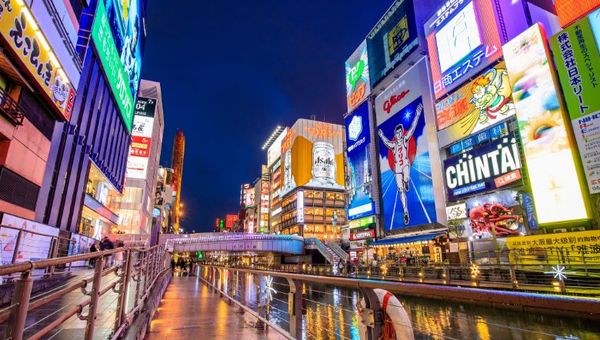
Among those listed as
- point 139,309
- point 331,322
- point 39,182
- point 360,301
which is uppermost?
point 39,182

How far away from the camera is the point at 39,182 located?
15461 millimetres

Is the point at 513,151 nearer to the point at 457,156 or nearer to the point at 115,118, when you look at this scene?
the point at 457,156

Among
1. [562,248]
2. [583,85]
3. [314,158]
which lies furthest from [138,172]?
[583,85]

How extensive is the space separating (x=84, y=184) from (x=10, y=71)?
533 inches

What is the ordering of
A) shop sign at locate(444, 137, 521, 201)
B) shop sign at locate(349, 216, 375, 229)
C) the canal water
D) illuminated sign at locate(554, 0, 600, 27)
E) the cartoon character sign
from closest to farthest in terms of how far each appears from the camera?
the canal water < illuminated sign at locate(554, 0, 600, 27) < shop sign at locate(444, 137, 521, 201) < the cartoon character sign < shop sign at locate(349, 216, 375, 229)

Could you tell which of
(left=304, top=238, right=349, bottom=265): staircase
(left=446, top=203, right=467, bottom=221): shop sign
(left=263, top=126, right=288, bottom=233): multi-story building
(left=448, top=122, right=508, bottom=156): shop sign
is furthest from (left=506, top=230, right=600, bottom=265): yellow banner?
(left=263, top=126, right=288, bottom=233): multi-story building

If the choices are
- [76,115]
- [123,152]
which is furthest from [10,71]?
[123,152]

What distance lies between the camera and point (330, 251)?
1984 inches

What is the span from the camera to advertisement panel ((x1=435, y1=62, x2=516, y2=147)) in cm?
2564

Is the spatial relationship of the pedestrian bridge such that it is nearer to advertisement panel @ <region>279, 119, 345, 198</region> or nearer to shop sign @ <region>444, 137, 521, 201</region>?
advertisement panel @ <region>279, 119, 345, 198</region>

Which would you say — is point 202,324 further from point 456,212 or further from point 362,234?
point 362,234

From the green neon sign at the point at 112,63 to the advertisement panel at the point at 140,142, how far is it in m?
13.3

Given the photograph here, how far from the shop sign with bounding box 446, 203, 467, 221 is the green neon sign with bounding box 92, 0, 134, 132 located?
32.0 meters

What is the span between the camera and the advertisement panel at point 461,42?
28547 mm
